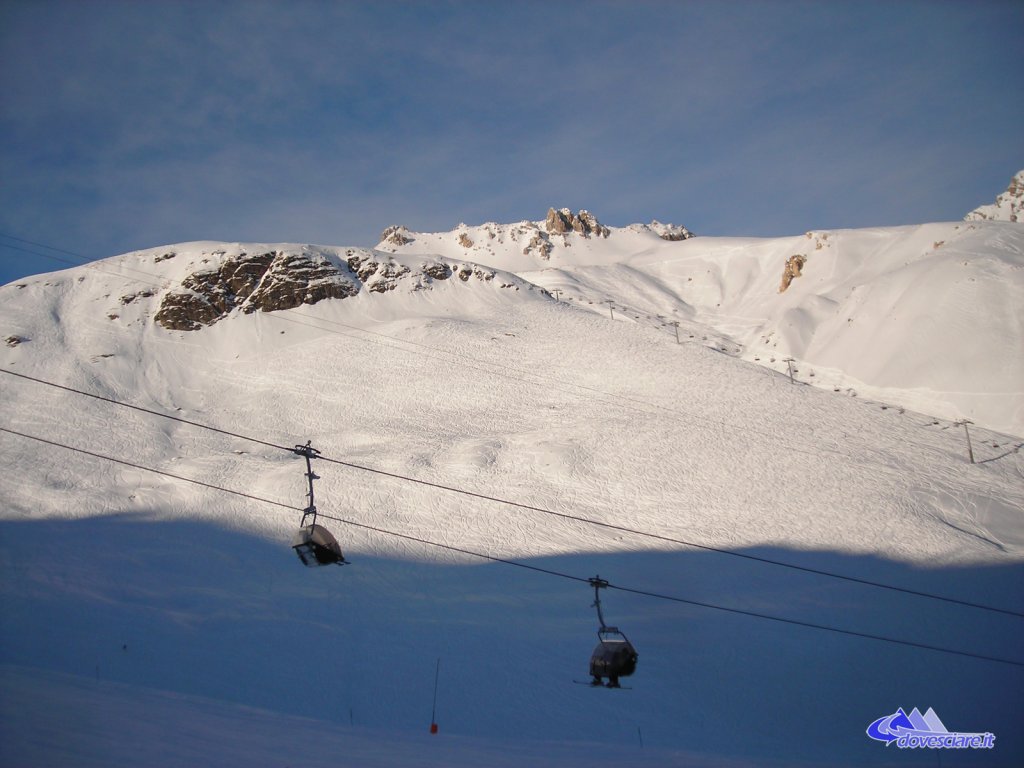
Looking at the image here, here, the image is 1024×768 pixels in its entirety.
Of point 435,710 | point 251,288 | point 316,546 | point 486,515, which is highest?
point 251,288

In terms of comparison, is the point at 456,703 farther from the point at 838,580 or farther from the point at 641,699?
the point at 838,580

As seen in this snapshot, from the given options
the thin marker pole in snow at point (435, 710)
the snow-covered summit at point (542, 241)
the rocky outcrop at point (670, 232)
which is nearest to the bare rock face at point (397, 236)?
the snow-covered summit at point (542, 241)

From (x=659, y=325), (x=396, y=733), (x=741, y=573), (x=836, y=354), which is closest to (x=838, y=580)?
(x=741, y=573)

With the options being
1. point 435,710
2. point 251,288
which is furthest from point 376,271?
point 435,710

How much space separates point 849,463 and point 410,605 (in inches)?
1247

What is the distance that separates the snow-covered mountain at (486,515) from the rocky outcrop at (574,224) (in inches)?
3558

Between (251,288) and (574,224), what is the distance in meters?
111

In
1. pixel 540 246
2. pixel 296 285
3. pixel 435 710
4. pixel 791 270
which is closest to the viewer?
pixel 435 710

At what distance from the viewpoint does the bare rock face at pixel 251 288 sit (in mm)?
77688

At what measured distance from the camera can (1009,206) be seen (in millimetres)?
148625

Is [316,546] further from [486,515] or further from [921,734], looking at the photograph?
[486,515]

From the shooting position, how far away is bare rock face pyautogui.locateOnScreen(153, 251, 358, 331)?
77688mm

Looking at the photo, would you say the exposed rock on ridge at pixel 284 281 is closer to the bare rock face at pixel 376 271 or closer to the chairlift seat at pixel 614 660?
the bare rock face at pixel 376 271

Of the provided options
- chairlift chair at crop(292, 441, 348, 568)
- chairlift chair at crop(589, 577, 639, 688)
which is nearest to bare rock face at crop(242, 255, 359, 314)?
chairlift chair at crop(292, 441, 348, 568)
